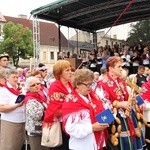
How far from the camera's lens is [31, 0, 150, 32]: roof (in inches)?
526

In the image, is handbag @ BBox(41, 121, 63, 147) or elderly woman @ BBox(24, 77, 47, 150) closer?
handbag @ BBox(41, 121, 63, 147)

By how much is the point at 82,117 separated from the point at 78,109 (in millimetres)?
88

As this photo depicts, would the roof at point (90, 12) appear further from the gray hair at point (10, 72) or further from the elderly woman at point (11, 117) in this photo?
the elderly woman at point (11, 117)

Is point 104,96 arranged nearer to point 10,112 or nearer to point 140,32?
point 10,112

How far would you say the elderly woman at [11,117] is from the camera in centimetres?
479

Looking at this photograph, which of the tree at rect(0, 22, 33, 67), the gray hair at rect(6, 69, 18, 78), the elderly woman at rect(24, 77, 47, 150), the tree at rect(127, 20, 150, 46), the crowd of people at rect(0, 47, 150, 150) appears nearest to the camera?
the crowd of people at rect(0, 47, 150, 150)

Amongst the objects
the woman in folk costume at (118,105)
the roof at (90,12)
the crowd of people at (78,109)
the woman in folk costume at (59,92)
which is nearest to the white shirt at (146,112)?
the crowd of people at (78,109)

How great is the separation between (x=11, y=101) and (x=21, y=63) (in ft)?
172

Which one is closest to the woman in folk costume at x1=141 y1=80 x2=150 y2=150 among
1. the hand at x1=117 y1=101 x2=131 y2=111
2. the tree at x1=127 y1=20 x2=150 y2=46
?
the hand at x1=117 y1=101 x2=131 y2=111

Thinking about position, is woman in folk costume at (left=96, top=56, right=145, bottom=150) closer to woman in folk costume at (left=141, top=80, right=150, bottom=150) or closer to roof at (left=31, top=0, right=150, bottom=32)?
woman in folk costume at (left=141, top=80, right=150, bottom=150)

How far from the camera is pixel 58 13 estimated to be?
1487 centimetres

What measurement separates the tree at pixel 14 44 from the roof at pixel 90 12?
26.9 metres

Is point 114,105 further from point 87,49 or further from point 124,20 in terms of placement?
point 87,49

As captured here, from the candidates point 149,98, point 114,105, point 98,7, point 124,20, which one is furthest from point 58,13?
point 114,105
